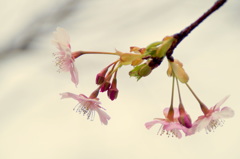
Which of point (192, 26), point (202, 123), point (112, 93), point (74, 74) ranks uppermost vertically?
point (74, 74)

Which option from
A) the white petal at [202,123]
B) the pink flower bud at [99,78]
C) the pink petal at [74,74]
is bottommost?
the white petal at [202,123]

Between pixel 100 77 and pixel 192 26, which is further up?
pixel 100 77

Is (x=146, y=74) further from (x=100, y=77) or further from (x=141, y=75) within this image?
(x=100, y=77)

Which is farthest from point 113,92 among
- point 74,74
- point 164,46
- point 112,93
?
point 164,46

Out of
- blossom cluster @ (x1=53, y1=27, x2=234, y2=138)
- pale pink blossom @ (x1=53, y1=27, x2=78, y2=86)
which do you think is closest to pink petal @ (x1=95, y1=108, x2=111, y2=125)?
blossom cluster @ (x1=53, y1=27, x2=234, y2=138)

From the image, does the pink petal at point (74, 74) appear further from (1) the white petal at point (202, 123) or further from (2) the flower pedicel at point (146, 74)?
(1) the white petal at point (202, 123)

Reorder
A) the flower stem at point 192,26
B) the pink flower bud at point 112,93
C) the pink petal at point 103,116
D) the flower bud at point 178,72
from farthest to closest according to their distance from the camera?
the pink petal at point 103,116, the pink flower bud at point 112,93, the flower bud at point 178,72, the flower stem at point 192,26

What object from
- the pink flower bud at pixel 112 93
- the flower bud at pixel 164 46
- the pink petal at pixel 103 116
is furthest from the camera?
the pink petal at pixel 103 116

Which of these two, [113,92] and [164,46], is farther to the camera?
[113,92]

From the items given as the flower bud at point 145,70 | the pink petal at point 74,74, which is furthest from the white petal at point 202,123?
the pink petal at point 74,74

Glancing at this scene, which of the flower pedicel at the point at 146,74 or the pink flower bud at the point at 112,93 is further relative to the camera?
the pink flower bud at the point at 112,93

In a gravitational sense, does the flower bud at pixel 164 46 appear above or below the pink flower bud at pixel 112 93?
below

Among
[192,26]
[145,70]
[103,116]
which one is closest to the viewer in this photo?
[192,26]

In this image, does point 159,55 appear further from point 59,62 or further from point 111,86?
point 59,62
